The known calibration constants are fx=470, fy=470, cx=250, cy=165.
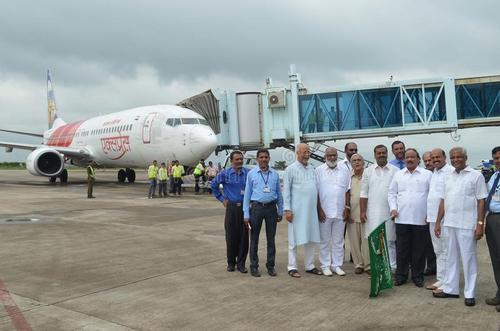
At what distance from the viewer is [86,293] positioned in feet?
17.4

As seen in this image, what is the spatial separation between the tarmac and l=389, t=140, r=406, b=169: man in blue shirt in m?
1.61

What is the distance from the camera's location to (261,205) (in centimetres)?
621

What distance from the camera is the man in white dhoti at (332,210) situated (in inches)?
247

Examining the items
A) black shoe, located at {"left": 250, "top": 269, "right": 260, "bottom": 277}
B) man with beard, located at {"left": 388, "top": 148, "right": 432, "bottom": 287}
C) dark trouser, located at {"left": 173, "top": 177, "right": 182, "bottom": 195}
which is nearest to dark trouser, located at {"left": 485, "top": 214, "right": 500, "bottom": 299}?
man with beard, located at {"left": 388, "top": 148, "right": 432, "bottom": 287}

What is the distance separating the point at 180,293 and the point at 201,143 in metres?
13.8

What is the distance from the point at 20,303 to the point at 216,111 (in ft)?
62.2

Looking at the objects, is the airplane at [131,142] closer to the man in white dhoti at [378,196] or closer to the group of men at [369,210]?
the group of men at [369,210]

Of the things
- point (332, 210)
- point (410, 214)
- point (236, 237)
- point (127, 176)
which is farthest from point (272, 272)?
point (127, 176)

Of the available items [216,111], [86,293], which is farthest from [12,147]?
[86,293]

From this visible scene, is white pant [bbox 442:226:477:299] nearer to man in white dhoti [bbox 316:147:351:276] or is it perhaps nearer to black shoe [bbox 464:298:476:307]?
black shoe [bbox 464:298:476:307]

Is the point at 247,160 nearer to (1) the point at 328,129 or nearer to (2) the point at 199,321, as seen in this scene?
(1) the point at 328,129

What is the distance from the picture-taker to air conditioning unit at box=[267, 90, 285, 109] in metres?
22.4

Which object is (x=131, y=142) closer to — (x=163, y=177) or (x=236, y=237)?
(x=163, y=177)

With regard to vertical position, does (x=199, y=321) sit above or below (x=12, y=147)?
below
